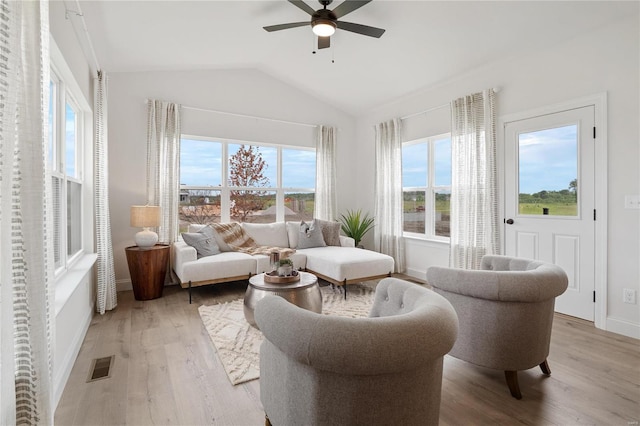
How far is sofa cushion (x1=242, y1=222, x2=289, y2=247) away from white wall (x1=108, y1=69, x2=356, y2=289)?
136 centimetres

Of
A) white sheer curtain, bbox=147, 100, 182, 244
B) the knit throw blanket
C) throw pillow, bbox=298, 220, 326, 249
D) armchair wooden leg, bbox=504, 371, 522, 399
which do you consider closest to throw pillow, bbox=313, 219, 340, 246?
throw pillow, bbox=298, 220, 326, 249

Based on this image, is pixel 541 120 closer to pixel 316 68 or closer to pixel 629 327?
pixel 629 327

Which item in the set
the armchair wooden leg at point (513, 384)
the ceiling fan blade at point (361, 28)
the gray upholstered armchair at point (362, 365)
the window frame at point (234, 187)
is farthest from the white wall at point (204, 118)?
the armchair wooden leg at point (513, 384)

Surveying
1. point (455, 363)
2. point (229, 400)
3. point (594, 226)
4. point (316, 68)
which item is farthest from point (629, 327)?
point (316, 68)

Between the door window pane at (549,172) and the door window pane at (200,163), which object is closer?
the door window pane at (549,172)

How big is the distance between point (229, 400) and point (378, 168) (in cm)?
426

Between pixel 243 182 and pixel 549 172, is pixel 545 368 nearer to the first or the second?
pixel 549 172

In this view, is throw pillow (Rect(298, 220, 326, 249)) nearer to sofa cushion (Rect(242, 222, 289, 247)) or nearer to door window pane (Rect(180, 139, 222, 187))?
sofa cushion (Rect(242, 222, 289, 247))

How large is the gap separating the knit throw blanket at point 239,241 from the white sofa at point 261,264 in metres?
0.08

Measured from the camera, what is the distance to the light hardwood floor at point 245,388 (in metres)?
1.75

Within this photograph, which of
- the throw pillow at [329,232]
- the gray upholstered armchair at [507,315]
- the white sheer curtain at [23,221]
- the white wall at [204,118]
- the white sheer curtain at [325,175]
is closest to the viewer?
the white sheer curtain at [23,221]

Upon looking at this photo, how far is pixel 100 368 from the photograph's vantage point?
2252 millimetres

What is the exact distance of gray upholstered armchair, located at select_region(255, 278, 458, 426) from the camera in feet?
3.42

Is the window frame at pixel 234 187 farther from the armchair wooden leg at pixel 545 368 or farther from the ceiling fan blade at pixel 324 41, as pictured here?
the armchair wooden leg at pixel 545 368
